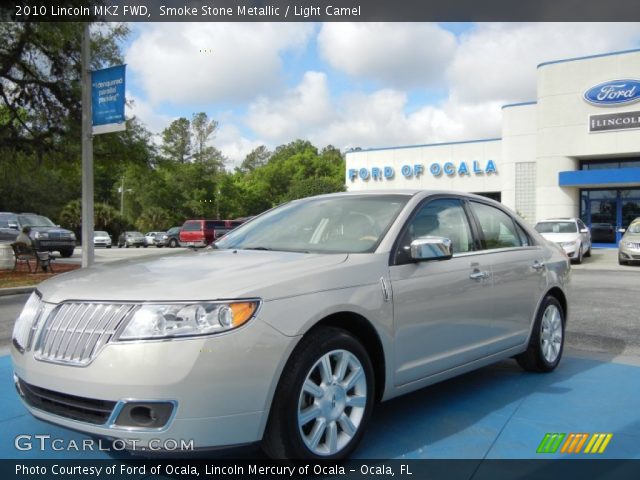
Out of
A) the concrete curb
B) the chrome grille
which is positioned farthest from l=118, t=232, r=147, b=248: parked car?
the chrome grille

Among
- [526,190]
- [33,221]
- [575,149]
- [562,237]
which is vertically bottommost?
[562,237]

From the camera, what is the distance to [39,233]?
20.3 m

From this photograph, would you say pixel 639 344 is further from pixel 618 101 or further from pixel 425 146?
pixel 425 146

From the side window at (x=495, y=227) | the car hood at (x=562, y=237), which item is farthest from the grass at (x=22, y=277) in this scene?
the car hood at (x=562, y=237)

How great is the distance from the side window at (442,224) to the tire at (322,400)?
0.93 m

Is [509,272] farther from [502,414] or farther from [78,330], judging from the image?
[78,330]

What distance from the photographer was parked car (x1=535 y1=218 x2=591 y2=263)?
19125 millimetres

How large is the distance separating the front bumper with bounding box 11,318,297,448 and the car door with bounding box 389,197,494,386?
1096 millimetres

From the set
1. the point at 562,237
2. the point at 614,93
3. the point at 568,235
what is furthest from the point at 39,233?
the point at 614,93

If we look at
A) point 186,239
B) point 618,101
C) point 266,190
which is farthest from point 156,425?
point 266,190

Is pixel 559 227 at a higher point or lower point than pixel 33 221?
lower

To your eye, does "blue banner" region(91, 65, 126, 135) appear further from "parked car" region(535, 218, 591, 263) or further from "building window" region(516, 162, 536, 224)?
"building window" region(516, 162, 536, 224)

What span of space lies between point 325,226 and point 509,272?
1620 mm

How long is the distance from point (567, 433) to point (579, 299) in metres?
7.16
